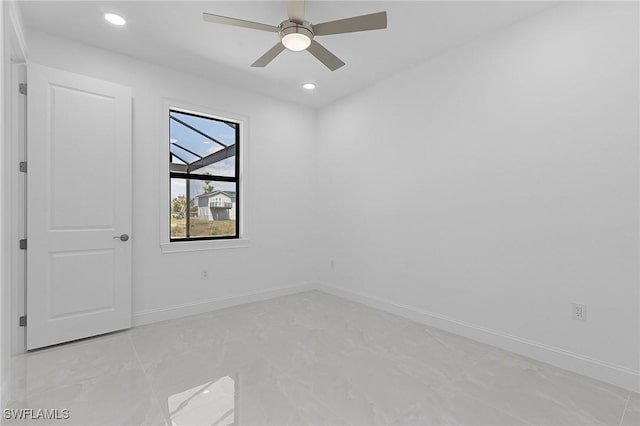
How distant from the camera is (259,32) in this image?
111 inches

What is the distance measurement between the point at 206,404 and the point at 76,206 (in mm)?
2089

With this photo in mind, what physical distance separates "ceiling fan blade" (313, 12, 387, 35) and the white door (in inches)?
80.7

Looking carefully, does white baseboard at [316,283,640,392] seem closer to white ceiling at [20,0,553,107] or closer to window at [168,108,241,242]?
window at [168,108,241,242]

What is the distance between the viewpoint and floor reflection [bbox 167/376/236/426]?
181 cm

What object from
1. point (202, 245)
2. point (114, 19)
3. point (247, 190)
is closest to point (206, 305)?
point (202, 245)

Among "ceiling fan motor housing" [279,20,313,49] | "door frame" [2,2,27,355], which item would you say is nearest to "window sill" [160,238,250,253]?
"door frame" [2,2,27,355]

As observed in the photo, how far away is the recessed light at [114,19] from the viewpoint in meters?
2.60

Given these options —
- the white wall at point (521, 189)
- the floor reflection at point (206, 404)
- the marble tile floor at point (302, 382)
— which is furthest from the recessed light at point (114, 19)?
the floor reflection at point (206, 404)

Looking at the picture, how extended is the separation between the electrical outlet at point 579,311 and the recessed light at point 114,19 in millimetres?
4126

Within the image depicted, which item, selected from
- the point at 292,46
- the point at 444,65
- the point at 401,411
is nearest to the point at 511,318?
the point at 401,411

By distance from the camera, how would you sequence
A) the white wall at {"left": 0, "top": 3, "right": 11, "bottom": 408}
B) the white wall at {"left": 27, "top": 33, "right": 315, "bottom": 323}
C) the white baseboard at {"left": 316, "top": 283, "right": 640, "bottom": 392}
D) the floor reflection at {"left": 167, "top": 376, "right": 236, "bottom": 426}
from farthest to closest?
the white wall at {"left": 27, "top": 33, "right": 315, "bottom": 323}, the white baseboard at {"left": 316, "top": 283, "right": 640, "bottom": 392}, the white wall at {"left": 0, "top": 3, "right": 11, "bottom": 408}, the floor reflection at {"left": 167, "top": 376, "right": 236, "bottom": 426}

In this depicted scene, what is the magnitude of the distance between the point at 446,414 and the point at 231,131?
364 cm

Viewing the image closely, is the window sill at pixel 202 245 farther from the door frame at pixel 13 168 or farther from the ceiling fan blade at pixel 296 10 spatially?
the ceiling fan blade at pixel 296 10

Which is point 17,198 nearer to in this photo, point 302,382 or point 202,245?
point 202,245
